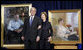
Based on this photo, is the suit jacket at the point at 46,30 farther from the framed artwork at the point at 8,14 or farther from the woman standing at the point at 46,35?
the framed artwork at the point at 8,14

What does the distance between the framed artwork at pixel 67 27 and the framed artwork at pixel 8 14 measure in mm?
398

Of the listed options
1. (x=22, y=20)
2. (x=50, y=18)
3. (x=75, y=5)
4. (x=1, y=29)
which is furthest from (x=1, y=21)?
(x=75, y=5)

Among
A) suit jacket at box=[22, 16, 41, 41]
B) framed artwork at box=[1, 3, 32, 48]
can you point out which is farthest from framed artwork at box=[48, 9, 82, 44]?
framed artwork at box=[1, 3, 32, 48]

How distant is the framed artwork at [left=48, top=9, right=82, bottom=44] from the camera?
2740mm

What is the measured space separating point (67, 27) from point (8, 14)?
961mm

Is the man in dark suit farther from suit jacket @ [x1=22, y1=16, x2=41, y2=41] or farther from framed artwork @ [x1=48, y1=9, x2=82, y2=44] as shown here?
framed artwork @ [x1=48, y1=9, x2=82, y2=44]

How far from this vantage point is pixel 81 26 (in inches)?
108

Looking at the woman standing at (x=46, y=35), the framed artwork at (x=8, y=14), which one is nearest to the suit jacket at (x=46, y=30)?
the woman standing at (x=46, y=35)

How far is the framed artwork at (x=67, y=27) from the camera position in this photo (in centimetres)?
274

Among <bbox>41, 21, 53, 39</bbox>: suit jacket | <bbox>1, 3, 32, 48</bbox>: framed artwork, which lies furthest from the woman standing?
<bbox>1, 3, 32, 48</bbox>: framed artwork

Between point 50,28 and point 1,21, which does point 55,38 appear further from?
point 1,21

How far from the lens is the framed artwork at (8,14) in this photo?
278cm

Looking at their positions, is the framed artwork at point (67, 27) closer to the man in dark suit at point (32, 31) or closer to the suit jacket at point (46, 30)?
the suit jacket at point (46, 30)

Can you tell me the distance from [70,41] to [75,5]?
0.57 meters
